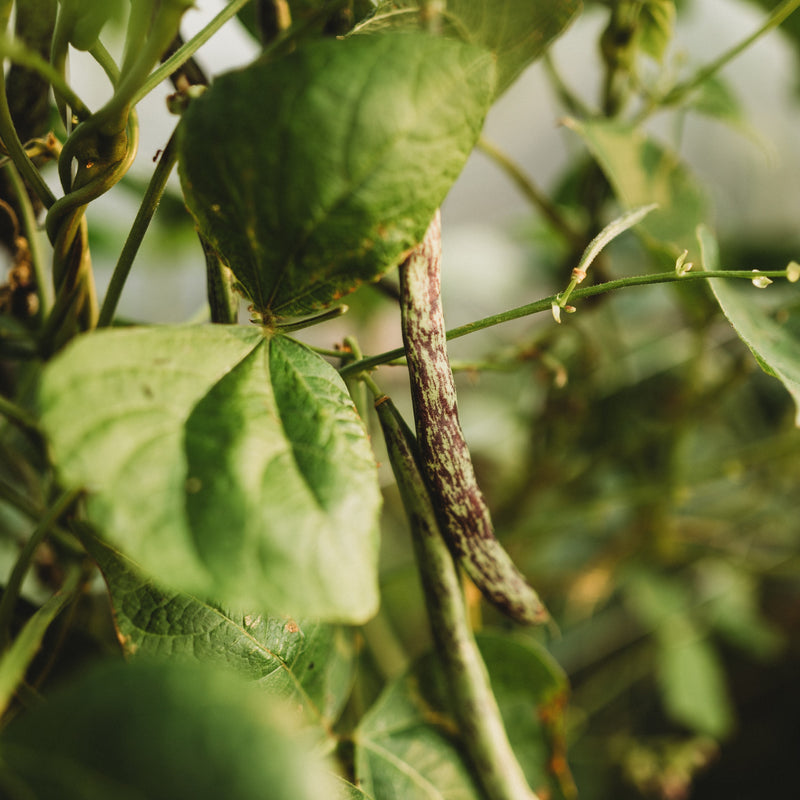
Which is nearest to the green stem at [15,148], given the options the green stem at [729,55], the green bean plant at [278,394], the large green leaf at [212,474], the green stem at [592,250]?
the green bean plant at [278,394]

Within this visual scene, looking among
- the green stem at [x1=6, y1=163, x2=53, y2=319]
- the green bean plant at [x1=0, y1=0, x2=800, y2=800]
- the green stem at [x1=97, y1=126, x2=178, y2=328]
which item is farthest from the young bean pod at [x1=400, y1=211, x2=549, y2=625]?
the green stem at [x1=6, y1=163, x2=53, y2=319]

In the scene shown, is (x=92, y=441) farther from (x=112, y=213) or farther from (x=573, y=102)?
(x=112, y=213)

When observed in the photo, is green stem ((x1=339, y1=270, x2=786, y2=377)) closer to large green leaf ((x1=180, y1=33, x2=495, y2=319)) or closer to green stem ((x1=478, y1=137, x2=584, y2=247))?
large green leaf ((x1=180, y1=33, x2=495, y2=319))

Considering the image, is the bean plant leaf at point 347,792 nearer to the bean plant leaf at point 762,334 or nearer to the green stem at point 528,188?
the bean plant leaf at point 762,334

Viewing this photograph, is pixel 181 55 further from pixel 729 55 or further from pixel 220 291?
pixel 729 55

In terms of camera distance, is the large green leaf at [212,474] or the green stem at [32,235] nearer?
the large green leaf at [212,474]

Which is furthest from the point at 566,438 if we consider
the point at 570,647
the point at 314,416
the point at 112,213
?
the point at 112,213

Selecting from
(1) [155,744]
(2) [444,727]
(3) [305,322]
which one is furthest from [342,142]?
(2) [444,727]
